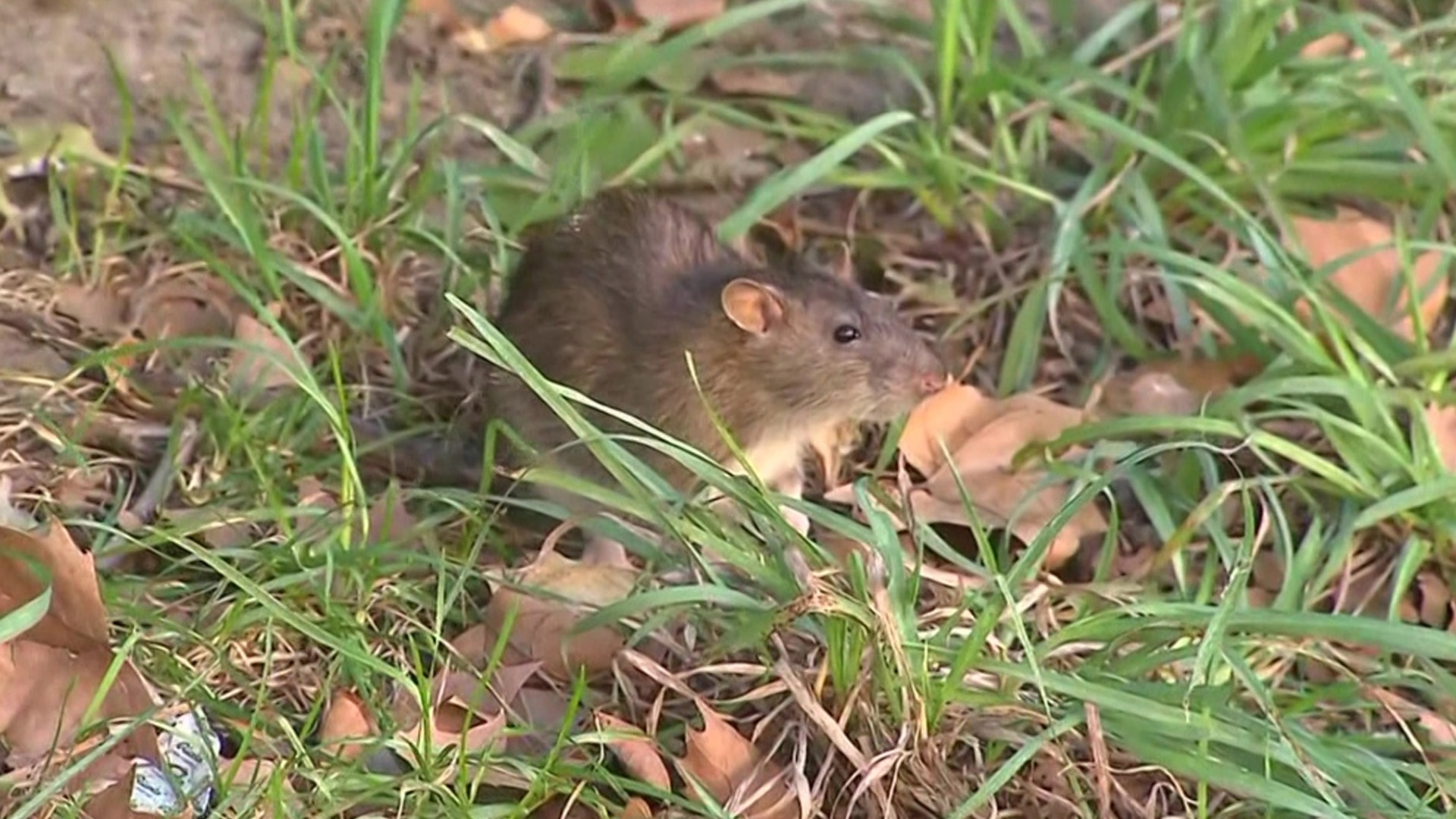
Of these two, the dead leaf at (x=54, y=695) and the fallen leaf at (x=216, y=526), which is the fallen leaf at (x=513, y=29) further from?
the dead leaf at (x=54, y=695)

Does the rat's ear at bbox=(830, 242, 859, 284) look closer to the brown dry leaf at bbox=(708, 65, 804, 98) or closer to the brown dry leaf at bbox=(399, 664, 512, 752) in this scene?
the brown dry leaf at bbox=(708, 65, 804, 98)

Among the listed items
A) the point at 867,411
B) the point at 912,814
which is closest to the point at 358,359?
the point at 867,411

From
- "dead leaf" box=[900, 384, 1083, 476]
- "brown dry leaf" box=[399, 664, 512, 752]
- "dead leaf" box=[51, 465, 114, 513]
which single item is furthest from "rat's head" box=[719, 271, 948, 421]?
"dead leaf" box=[51, 465, 114, 513]

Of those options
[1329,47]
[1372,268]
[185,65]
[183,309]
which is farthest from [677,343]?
[1329,47]

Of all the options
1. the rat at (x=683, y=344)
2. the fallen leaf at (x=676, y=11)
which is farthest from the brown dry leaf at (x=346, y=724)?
the fallen leaf at (x=676, y=11)

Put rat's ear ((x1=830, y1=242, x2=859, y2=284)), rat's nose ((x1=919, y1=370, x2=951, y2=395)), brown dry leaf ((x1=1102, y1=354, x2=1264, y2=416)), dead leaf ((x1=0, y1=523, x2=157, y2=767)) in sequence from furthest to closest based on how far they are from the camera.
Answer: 1. rat's ear ((x1=830, y1=242, x2=859, y2=284))
2. brown dry leaf ((x1=1102, y1=354, x2=1264, y2=416))
3. rat's nose ((x1=919, y1=370, x2=951, y2=395))
4. dead leaf ((x1=0, y1=523, x2=157, y2=767))
